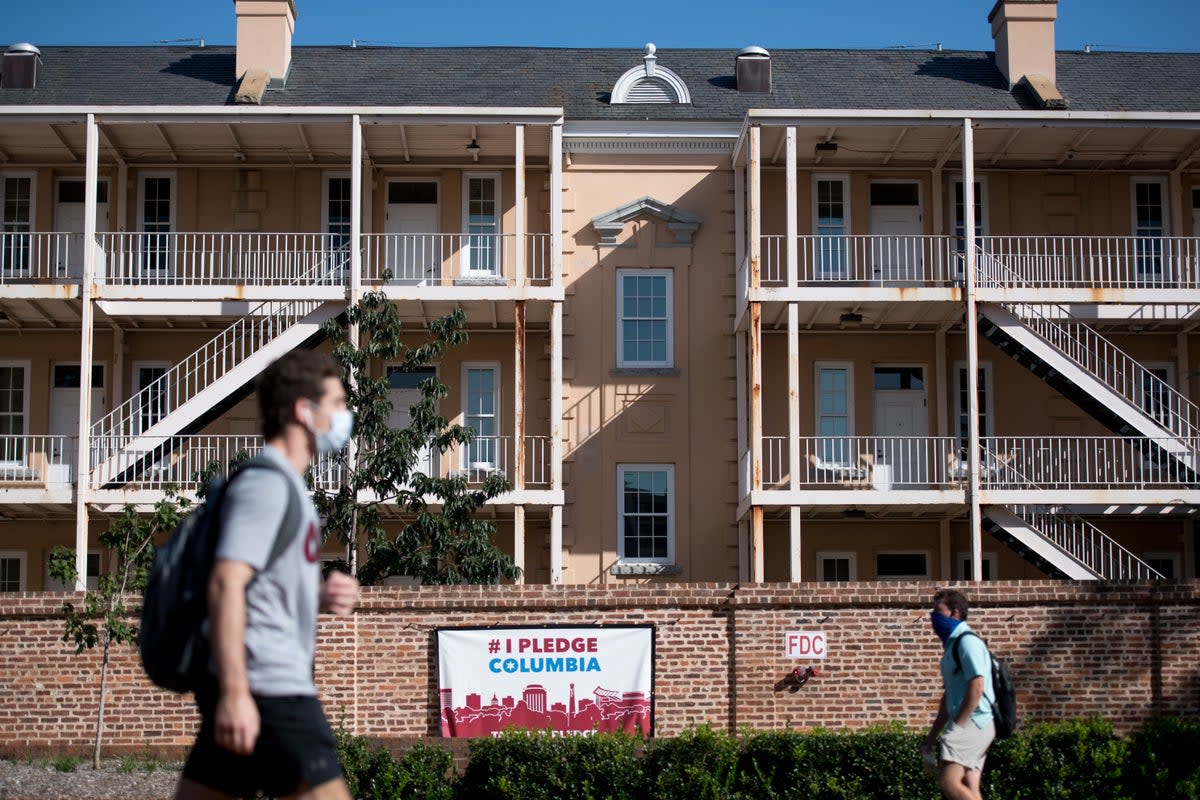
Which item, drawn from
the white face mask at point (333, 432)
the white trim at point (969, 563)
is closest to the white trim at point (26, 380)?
the white trim at point (969, 563)

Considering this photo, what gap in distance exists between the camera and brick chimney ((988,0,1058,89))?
96.3 feet

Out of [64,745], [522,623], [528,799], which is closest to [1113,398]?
[522,623]

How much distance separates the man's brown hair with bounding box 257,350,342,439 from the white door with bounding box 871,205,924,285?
22.6 m

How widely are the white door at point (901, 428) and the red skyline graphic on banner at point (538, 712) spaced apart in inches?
432

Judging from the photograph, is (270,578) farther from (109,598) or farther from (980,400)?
(980,400)

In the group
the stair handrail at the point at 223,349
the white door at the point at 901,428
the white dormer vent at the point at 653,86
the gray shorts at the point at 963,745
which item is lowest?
the gray shorts at the point at 963,745

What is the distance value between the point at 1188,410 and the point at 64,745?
19.2 metres

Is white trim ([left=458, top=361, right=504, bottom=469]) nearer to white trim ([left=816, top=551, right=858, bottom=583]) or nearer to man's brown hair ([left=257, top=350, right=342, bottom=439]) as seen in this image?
white trim ([left=816, top=551, right=858, bottom=583])

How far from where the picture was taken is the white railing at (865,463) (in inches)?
1046

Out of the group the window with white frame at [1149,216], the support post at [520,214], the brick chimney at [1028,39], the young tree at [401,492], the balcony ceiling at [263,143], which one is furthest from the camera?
the brick chimney at [1028,39]

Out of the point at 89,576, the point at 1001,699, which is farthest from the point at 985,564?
the point at 1001,699

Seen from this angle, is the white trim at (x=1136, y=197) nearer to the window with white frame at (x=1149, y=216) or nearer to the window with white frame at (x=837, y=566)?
the window with white frame at (x=1149, y=216)

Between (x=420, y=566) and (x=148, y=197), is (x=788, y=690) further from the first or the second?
(x=148, y=197)

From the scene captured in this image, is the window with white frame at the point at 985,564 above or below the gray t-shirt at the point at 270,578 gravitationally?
below
